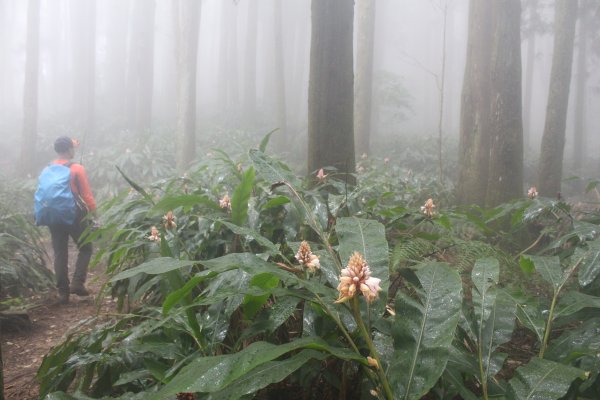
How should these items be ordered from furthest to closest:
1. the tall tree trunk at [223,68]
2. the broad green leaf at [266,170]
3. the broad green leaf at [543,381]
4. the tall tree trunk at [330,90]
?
the tall tree trunk at [223,68] → the tall tree trunk at [330,90] → the broad green leaf at [266,170] → the broad green leaf at [543,381]

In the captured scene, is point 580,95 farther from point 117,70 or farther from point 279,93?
point 117,70

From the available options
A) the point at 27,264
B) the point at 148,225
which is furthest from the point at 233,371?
the point at 27,264

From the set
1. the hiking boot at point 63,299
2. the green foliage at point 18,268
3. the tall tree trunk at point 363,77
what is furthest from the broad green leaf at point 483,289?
the tall tree trunk at point 363,77

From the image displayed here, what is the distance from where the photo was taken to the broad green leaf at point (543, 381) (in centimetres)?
110

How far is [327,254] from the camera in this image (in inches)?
64.7

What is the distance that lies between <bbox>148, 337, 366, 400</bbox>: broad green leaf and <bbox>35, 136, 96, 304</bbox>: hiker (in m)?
4.09

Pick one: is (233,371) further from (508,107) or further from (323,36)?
(508,107)

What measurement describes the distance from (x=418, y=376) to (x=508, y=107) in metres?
5.15

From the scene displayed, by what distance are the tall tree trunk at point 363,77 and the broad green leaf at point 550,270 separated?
7.72m

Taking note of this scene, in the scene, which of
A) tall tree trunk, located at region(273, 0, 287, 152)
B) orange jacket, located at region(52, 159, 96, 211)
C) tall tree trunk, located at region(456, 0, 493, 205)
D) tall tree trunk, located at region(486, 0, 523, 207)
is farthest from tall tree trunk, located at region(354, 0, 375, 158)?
orange jacket, located at region(52, 159, 96, 211)

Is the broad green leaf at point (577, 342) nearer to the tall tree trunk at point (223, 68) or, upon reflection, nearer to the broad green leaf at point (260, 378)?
the broad green leaf at point (260, 378)

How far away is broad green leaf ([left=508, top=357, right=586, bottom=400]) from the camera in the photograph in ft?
3.60

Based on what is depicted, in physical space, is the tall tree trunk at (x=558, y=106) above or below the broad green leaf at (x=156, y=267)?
above

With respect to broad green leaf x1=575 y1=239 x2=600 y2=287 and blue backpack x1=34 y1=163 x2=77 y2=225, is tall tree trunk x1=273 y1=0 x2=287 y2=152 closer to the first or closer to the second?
blue backpack x1=34 y1=163 x2=77 y2=225
